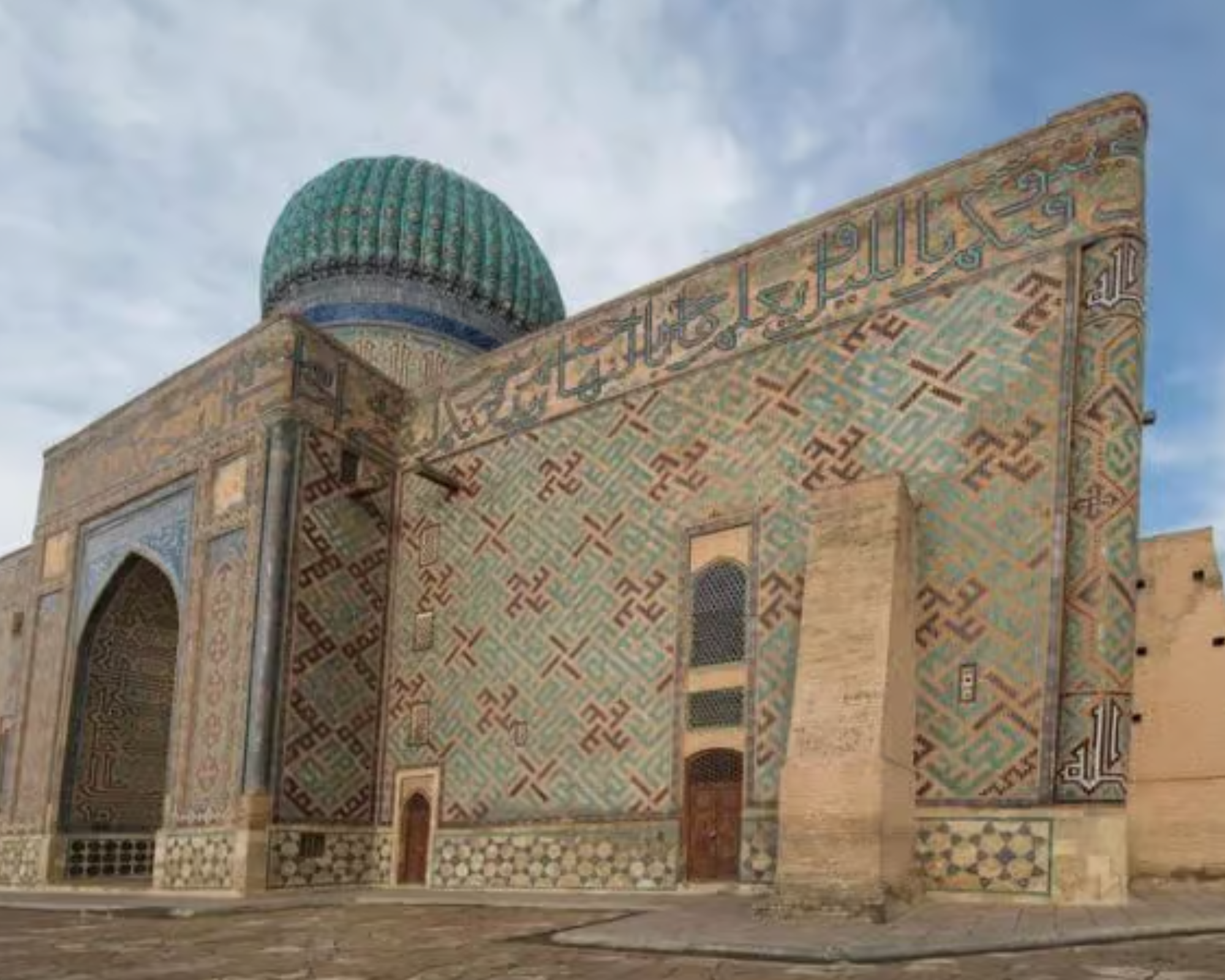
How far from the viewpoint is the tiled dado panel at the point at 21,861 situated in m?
10.7

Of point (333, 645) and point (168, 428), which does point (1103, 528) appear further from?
point (168, 428)

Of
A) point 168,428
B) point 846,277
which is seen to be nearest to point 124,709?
point 168,428

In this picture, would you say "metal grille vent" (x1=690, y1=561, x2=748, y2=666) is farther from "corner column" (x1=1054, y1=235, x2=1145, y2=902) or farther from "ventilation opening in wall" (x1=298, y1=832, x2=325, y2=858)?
"ventilation opening in wall" (x1=298, y1=832, x2=325, y2=858)

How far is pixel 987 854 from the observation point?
6.26 meters

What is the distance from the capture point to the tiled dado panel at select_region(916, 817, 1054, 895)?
20.0ft

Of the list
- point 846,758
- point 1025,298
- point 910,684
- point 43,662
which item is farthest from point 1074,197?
point 43,662

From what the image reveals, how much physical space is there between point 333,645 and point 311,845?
61.3 inches

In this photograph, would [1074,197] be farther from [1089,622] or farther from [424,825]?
[424,825]

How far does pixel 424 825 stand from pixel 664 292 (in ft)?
15.0

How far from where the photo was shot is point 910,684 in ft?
21.6

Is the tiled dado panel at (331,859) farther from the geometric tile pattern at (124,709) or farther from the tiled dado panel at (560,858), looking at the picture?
the geometric tile pattern at (124,709)

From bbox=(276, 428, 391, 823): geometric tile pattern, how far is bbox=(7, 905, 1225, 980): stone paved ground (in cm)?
318

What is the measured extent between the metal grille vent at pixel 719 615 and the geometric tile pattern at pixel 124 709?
18.1 feet

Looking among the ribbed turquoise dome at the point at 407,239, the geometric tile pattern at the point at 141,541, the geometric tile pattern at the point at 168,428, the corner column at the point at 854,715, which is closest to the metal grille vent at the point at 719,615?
the corner column at the point at 854,715
